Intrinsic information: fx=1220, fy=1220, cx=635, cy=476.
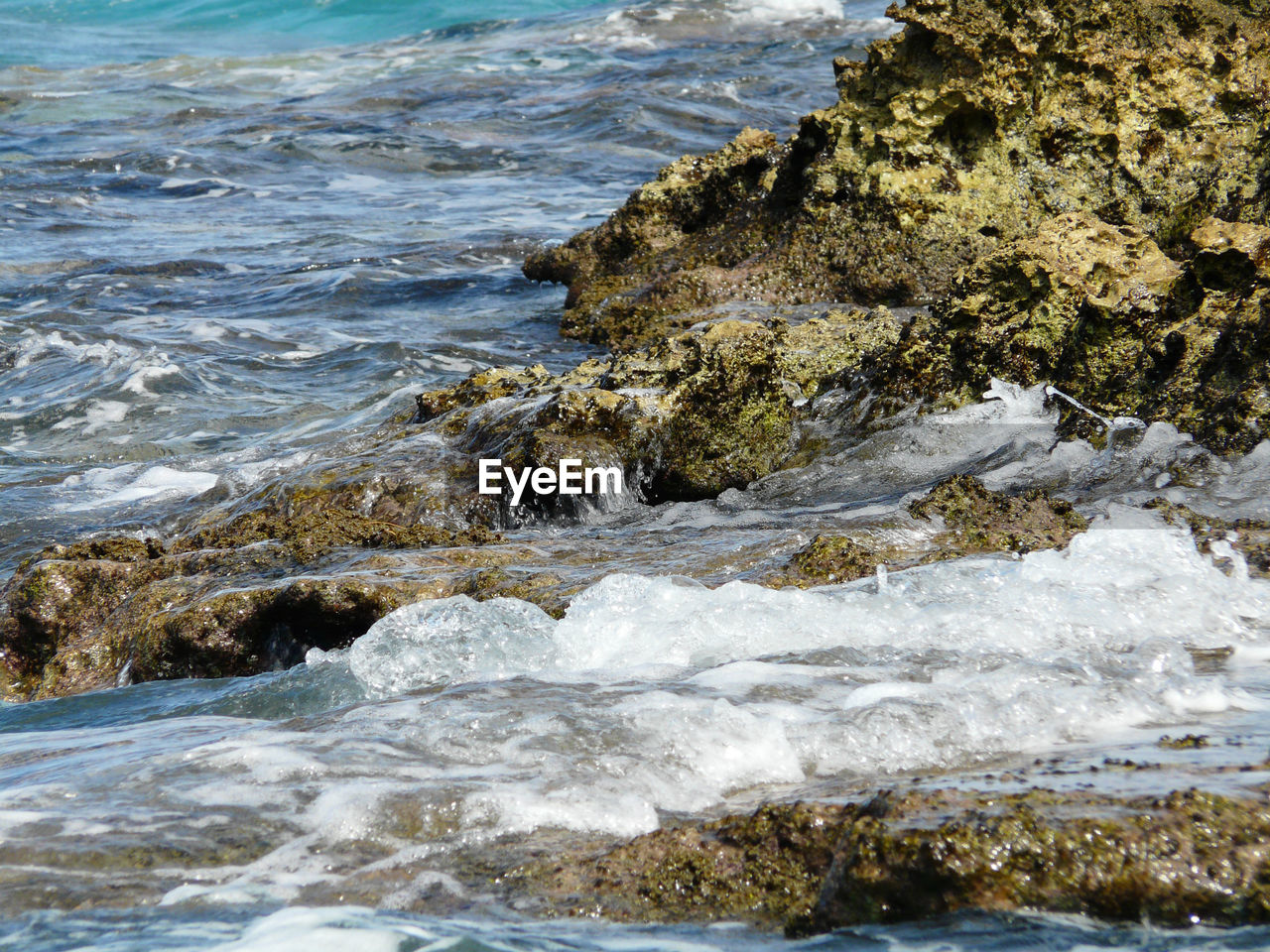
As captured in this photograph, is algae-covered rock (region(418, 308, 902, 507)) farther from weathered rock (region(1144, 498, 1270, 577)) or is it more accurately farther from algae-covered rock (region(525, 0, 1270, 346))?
weathered rock (region(1144, 498, 1270, 577))

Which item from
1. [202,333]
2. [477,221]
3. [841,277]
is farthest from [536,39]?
[841,277]

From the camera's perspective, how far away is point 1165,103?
6500 mm

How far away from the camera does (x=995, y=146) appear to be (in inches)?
265

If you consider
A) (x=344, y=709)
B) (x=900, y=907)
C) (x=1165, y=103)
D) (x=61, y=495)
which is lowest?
(x=61, y=495)

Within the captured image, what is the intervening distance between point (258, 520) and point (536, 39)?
2260 cm

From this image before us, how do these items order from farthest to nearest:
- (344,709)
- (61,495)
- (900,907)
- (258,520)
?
(61,495), (258,520), (344,709), (900,907)

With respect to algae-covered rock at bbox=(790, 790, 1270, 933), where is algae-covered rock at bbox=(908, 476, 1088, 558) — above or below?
below

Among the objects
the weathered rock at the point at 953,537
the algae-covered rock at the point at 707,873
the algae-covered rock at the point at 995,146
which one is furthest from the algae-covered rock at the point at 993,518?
the algae-covered rock at the point at 995,146

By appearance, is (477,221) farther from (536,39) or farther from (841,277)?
(536,39)

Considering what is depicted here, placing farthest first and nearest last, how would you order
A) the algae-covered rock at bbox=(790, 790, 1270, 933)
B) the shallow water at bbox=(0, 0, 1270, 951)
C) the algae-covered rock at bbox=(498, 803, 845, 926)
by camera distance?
the shallow water at bbox=(0, 0, 1270, 951) → the algae-covered rock at bbox=(498, 803, 845, 926) → the algae-covered rock at bbox=(790, 790, 1270, 933)

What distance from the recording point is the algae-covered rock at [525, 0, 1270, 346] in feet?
21.1

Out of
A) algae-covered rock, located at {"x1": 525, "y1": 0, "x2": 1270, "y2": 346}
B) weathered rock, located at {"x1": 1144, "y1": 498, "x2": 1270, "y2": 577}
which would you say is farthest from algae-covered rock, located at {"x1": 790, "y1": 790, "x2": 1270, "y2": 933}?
algae-covered rock, located at {"x1": 525, "y1": 0, "x2": 1270, "y2": 346}

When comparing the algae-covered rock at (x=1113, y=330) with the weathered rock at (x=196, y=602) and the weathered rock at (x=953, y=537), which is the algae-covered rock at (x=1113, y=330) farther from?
the weathered rock at (x=196, y=602)

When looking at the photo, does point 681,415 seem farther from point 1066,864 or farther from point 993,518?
point 1066,864
